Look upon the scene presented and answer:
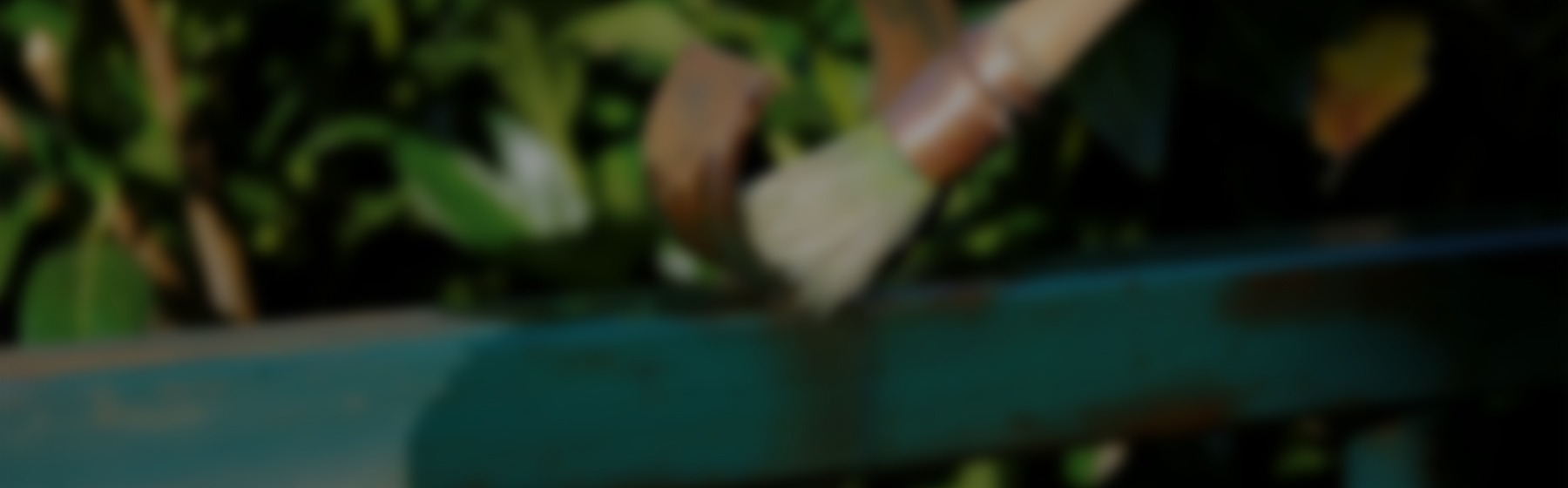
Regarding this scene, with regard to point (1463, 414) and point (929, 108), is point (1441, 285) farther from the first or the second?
point (929, 108)

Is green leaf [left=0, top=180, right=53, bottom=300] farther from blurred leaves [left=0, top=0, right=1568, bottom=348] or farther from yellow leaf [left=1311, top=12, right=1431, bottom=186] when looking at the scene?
yellow leaf [left=1311, top=12, right=1431, bottom=186]

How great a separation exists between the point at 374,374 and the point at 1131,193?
1.24 ft

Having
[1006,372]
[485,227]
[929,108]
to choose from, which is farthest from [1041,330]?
[485,227]

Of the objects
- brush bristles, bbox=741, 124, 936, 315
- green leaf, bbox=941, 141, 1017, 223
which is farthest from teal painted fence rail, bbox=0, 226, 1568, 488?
green leaf, bbox=941, 141, 1017, 223

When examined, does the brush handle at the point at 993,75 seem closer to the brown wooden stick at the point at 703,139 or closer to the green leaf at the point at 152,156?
the brown wooden stick at the point at 703,139

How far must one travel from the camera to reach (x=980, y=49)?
349 millimetres

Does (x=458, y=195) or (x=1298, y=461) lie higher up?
(x=458, y=195)

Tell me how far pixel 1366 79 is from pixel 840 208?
0.30 metres

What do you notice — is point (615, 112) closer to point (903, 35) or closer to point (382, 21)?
point (382, 21)

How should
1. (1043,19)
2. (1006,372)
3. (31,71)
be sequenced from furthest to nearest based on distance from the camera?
(31,71)
(1006,372)
(1043,19)

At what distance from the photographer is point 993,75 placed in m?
0.35

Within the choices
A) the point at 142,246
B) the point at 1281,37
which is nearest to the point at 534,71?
the point at 142,246

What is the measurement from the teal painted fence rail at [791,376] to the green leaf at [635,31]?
0.66 feet

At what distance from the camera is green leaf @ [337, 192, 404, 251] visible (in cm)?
70
